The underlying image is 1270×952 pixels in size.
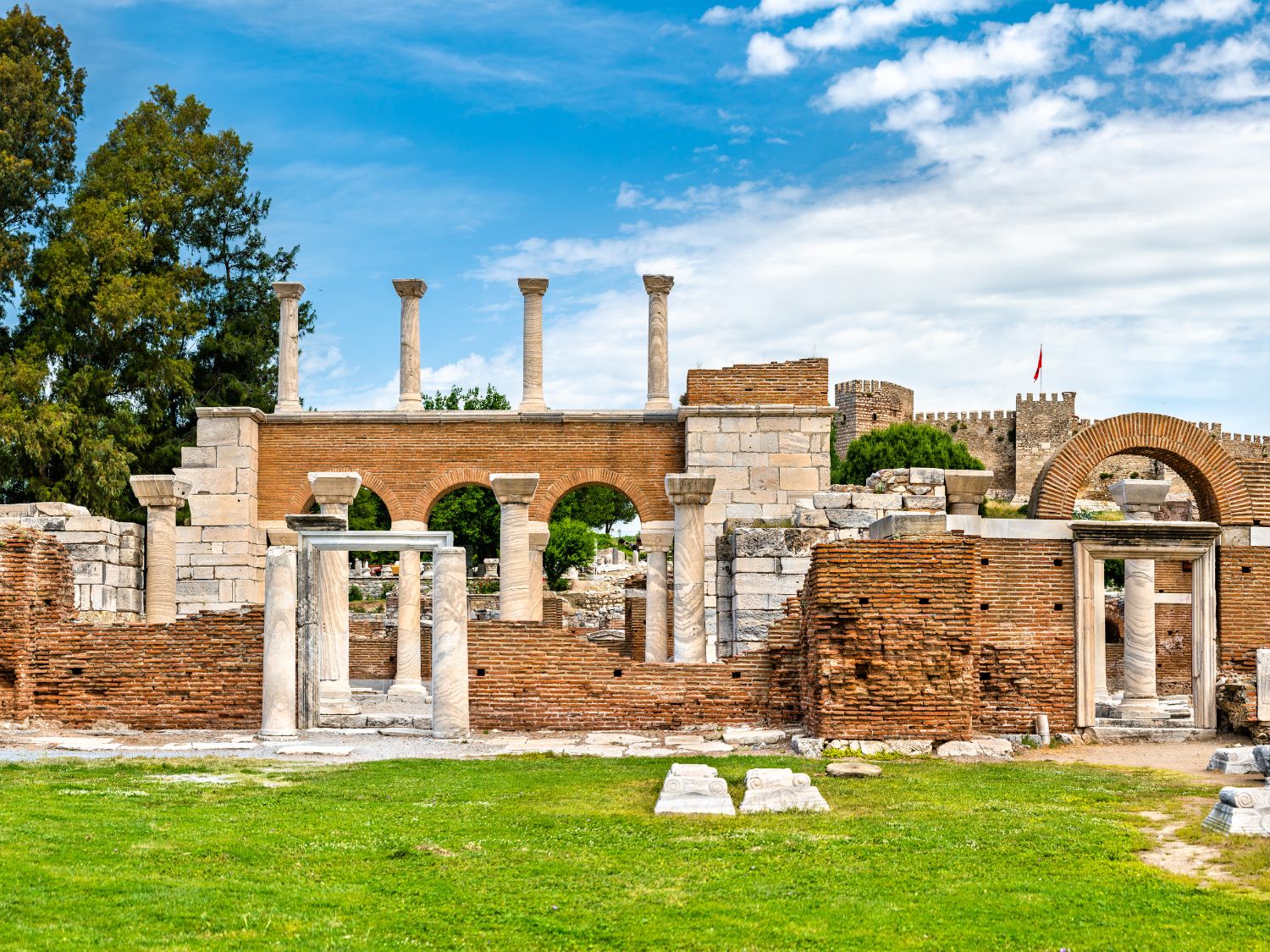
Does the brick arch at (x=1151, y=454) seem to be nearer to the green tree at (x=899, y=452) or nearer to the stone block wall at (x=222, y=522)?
the stone block wall at (x=222, y=522)

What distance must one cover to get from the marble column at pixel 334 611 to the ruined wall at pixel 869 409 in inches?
2003

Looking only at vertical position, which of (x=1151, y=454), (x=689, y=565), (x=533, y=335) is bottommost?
(x=689, y=565)

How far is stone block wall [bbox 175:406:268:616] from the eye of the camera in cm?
2612

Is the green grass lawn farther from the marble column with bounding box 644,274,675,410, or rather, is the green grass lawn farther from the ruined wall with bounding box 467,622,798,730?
the marble column with bounding box 644,274,675,410

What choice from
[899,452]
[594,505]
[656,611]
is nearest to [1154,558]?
[656,611]

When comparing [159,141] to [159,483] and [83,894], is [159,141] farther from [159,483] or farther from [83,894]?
[83,894]

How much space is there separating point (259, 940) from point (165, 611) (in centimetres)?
1562

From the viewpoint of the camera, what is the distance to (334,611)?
18.8m

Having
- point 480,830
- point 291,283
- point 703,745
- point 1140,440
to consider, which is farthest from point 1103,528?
point 291,283

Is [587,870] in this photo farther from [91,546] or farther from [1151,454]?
[91,546]

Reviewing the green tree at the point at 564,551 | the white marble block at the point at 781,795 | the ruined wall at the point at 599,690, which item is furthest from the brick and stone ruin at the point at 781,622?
the green tree at the point at 564,551

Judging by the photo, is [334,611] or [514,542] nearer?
[334,611]

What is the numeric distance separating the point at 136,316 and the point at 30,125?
5860 millimetres

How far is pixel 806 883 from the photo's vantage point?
315 inches
